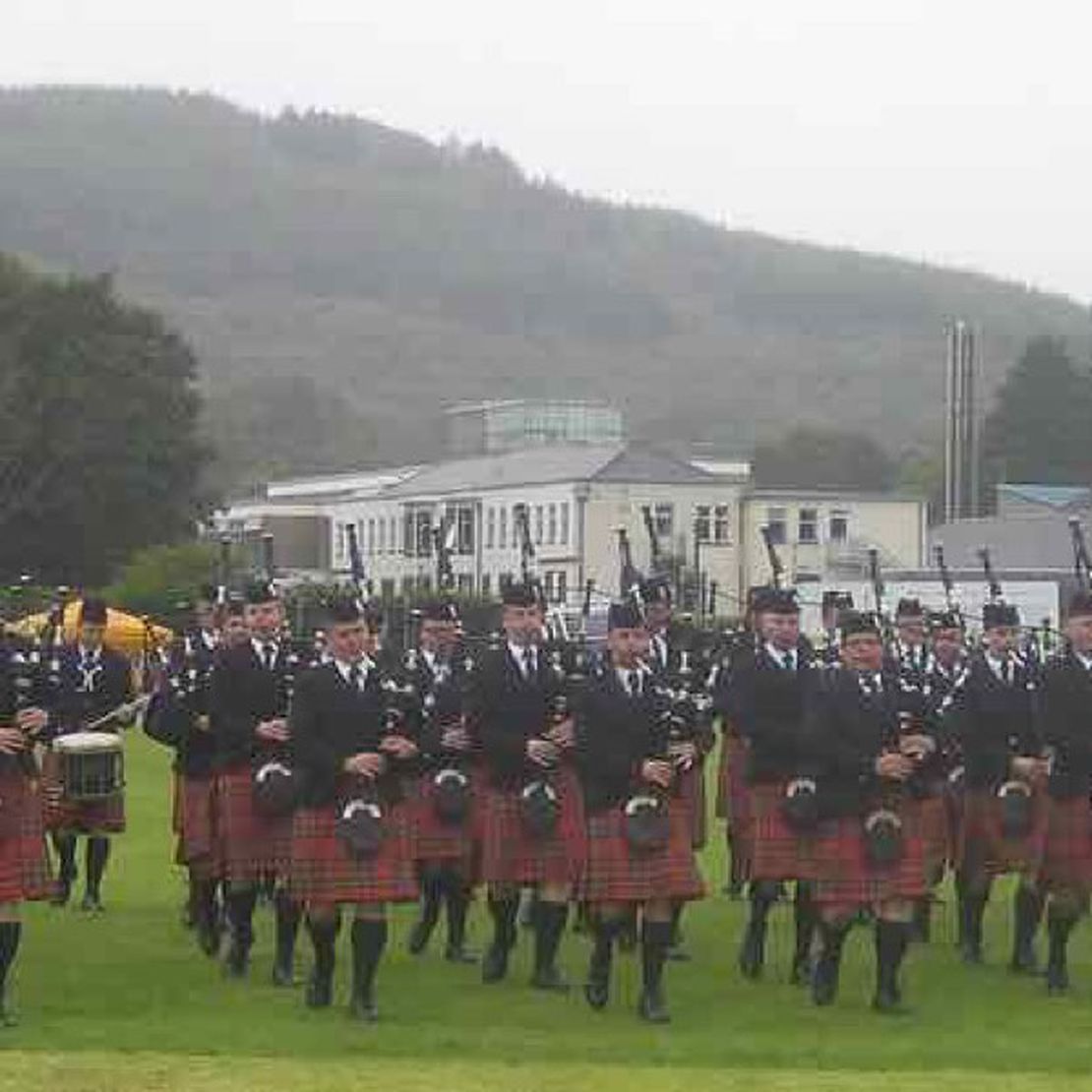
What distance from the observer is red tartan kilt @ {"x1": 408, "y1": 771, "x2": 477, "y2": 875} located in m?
11.9

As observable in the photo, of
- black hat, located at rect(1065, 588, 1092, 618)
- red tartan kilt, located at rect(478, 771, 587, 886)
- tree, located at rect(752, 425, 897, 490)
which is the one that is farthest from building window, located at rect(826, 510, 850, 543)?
red tartan kilt, located at rect(478, 771, 587, 886)

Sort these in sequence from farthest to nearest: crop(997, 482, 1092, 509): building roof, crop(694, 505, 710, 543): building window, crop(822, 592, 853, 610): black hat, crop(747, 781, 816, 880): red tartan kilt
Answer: crop(997, 482, 1092, 509): building roof < crop(694, 505, 710, 543): building window < crop(822, 592, 853, 610): black hat < crop(747, 781, 816, 880): red tartan kilt

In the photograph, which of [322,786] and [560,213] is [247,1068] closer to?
[322,786]

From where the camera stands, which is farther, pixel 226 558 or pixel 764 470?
pixel 764 470

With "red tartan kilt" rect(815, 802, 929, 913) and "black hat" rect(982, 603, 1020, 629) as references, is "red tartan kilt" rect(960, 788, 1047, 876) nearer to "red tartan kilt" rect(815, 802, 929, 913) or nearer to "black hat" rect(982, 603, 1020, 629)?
"black hat" rect(982, 603, 1020, 629)

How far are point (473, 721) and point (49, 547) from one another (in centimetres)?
4369

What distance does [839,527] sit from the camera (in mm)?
74250

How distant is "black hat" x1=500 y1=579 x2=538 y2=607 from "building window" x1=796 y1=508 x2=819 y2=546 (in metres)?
62.6

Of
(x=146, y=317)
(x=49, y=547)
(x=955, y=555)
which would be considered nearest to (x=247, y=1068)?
(x=49, y=547)

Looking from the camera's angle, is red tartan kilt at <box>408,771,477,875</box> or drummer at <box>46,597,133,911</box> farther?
drummer at <box>46,597,133,911</box>

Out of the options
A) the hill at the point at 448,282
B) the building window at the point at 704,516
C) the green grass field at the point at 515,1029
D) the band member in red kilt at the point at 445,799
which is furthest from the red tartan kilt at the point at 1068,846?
the hill at the point at 448,282

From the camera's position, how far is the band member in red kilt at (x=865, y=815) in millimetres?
10406

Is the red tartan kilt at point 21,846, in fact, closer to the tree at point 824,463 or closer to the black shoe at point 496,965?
the black shoe at point 496,965

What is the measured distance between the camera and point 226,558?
15641 millimetres
